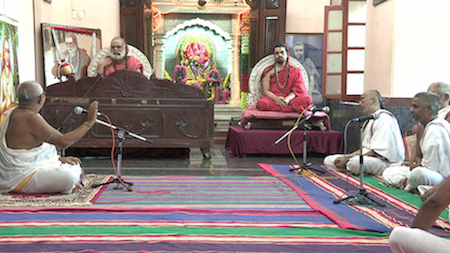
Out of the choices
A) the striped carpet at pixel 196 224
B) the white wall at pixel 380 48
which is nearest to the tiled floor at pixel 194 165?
the striped carpet at pixel 196 224

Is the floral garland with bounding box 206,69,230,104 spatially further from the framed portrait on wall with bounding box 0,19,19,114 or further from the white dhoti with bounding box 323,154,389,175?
the white dhoti with bounding box 323,154,389,175

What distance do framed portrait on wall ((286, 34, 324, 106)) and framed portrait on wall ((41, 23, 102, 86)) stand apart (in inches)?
161

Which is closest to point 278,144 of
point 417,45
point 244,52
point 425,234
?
point 417,45

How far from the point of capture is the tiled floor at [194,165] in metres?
Answer: 5.93

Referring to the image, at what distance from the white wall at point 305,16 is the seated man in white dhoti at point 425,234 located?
8.33 metres

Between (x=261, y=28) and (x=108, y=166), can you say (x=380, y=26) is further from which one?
(x=108, y=166)

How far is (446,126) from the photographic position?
437 centimetres

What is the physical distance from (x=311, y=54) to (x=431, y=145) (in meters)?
6.02

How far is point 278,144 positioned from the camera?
7.39 m

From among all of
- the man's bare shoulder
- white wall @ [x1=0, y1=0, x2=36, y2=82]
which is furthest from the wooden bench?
the man's bare shoulder

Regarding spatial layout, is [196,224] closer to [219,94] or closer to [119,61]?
[119,61]

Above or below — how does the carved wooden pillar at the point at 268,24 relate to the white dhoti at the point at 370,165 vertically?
above

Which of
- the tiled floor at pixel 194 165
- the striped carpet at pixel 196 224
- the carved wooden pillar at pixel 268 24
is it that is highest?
the carved wooden pillar at pixel 268 24

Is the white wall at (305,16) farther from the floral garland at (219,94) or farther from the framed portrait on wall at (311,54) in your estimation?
the floral garland at (219,94)
